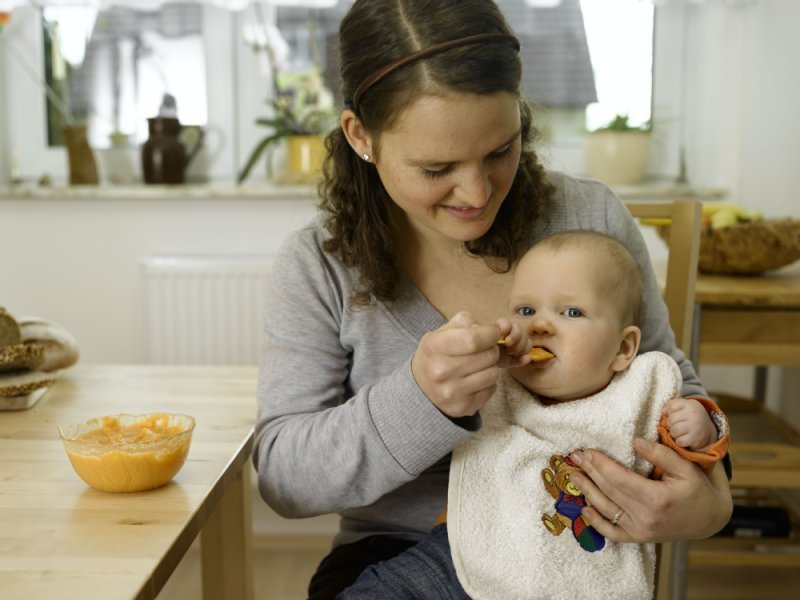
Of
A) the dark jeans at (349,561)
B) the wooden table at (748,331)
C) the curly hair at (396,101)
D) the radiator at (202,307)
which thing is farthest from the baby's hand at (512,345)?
the radiator at (202,307)

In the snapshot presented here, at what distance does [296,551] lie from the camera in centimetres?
272

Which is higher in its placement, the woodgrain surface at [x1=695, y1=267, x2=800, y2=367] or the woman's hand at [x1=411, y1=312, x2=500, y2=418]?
the woman's hand at [x1=411, y1=312, x2=500, y2=418]

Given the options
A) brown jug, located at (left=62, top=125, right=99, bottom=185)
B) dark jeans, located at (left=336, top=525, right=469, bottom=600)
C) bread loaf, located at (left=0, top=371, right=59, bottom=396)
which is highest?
brown jug, located at (left=62, top=125, right=99, bottom=185)

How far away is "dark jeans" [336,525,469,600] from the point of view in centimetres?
113

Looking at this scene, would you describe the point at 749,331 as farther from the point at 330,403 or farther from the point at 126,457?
the point at 126,457

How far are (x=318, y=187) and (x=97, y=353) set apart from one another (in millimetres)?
1690

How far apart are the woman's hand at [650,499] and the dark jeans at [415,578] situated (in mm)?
191

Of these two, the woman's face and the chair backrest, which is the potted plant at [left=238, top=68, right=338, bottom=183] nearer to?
the chair backrest

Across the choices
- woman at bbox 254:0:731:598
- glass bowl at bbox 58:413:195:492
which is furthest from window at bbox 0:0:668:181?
glass bowl at bbox 58:413:195:492

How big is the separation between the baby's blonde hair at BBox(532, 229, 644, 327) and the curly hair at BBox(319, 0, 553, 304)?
0.14 metres

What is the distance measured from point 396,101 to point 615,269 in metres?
0.35

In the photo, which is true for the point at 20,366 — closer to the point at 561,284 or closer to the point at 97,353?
the point at 561,284

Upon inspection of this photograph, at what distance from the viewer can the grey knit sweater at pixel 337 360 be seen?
1.17 metres

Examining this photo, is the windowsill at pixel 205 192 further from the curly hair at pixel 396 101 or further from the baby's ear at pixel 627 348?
the baby's ear at pixel 627 348
